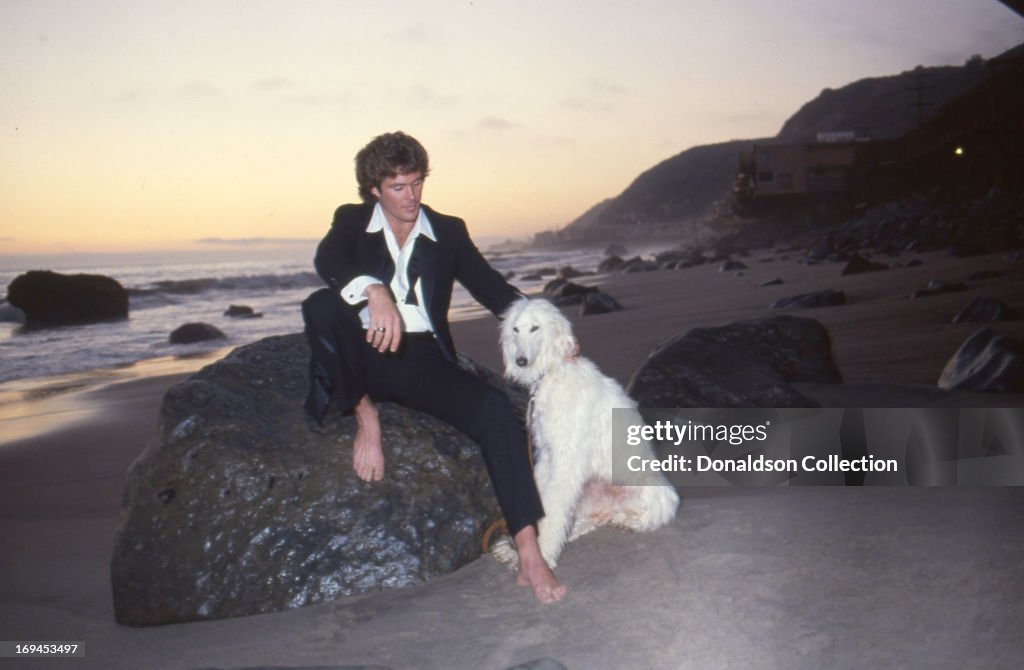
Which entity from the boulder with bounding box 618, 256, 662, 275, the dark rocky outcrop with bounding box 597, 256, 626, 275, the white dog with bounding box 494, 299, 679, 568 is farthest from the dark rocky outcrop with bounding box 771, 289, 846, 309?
the dark rocky outcrop with bounding box 597, 256, 626, 275

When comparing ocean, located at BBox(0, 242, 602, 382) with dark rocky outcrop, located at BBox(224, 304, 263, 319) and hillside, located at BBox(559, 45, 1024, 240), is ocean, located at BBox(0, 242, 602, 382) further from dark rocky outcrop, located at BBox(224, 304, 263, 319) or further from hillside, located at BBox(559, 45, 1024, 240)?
hillside, located at BBox(559, 45, 1024, 240)

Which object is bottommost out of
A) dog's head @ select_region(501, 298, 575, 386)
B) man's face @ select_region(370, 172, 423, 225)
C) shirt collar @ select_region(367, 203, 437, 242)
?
dog's head @ select_region(501, 298, 575, 386)

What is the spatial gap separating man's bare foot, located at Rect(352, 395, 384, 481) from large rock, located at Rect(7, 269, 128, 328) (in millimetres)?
18043

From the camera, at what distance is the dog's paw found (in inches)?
149

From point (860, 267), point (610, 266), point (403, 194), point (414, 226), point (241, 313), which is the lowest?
point (241, 313)

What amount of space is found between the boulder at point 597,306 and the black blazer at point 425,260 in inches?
409

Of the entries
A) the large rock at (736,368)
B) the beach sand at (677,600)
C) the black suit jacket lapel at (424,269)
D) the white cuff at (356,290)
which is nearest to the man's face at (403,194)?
the black suit jacket lapel at (424,269)

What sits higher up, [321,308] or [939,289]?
[321,308]

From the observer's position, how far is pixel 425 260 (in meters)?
3.98

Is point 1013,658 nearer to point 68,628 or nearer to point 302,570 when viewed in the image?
point 302,570

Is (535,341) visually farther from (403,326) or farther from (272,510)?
(272,510)

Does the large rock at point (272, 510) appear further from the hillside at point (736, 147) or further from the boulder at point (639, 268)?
the hillside at point (736, 147)
